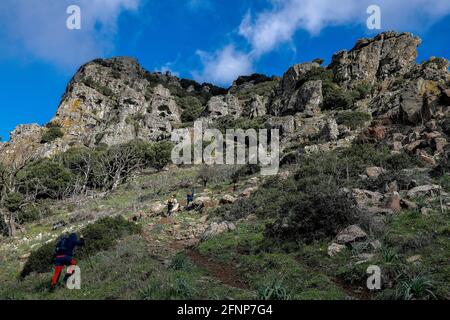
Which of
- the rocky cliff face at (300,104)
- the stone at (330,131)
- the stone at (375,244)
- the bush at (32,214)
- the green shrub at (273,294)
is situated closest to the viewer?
the green shrub at (273,294)

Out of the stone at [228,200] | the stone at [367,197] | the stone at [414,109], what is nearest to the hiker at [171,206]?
the stone at [228,200]

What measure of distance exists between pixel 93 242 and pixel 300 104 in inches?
1678

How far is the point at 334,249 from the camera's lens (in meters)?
10.7

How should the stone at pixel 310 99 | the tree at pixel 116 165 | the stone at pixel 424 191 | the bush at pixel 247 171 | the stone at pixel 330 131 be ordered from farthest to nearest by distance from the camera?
1. the stone at pixel 310 99
2. the tree at pixel 116 165
3. the stone at pixel 330 131
4. the bush at pixel 247 171
5. the stone at pixel 424 191

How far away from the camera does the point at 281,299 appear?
7.47m

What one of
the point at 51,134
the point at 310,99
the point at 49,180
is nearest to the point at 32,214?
the point at 49,180

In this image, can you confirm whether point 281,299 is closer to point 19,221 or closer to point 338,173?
point 338,173

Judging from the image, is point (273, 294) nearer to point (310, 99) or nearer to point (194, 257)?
point (194, 257)

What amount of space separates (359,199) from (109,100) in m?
69.3

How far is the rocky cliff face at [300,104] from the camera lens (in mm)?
30234

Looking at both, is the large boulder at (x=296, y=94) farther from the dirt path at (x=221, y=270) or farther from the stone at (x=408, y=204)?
the dirt path at (x=221, y=270)

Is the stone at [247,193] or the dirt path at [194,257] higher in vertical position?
the stone at [247,193]

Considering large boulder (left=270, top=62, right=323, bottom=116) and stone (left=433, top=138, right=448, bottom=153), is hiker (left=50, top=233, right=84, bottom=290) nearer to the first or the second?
stone (left=433, top=138, right=448, bottom=153)

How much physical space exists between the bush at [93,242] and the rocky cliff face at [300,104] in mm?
16916
